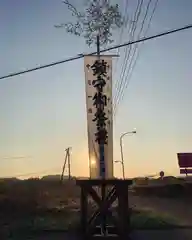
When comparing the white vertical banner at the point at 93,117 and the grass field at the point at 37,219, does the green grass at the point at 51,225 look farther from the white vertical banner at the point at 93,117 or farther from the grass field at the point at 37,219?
the white vertical banner at the point at 93,117

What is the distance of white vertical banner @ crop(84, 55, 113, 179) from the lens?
11.5m

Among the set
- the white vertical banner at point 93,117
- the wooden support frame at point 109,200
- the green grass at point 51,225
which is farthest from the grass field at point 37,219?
the white vertical banner at point 93,117

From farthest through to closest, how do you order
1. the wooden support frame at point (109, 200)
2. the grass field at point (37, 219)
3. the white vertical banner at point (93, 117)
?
the grass field at point (37, 219), the white vertical banner at point (93, 117), the wooden support frame at point (109, 200)

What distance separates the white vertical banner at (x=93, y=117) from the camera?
11.5 m

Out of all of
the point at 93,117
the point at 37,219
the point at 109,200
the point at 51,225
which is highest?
the point at 93,117

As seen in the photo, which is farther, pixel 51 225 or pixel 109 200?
pixel 51 225

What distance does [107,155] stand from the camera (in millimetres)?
11586

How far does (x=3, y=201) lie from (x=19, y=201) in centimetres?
92

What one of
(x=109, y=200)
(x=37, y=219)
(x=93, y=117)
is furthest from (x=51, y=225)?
(x=93, y=117)

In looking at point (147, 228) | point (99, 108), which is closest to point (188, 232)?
point (147, 228)

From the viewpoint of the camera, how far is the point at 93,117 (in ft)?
38.3

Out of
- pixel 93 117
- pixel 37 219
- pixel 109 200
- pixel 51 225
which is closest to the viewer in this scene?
pixel 109 200

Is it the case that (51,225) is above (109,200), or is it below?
below

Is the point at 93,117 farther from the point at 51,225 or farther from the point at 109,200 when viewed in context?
the point at 51,225
